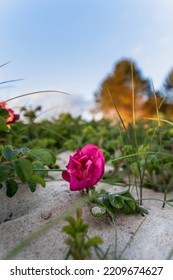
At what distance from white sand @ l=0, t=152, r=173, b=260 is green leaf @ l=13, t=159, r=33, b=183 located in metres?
0.19

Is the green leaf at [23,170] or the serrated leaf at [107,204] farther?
the serrated leaf at [107,204]

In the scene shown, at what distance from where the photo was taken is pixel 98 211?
1.38 metres

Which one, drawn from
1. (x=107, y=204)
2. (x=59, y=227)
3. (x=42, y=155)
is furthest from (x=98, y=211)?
(x=42, y=155)

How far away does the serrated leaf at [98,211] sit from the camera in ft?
4.44

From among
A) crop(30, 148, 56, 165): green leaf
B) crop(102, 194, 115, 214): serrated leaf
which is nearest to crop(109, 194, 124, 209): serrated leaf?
crop(102, 194, 115, 214): serrated leaf

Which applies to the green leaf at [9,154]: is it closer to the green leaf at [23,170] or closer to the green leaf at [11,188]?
the green leaf at [23,170]

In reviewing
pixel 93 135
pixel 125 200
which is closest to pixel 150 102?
pixel 93 135

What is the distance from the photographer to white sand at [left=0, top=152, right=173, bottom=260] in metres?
1.20

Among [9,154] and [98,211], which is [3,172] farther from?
[98,211]

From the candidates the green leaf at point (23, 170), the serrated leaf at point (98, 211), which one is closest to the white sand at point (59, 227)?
the serrated leaf at point (98, 211)

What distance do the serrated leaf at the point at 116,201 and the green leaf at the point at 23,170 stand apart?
34 centimetres
